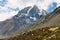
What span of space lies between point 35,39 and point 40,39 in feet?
5.90

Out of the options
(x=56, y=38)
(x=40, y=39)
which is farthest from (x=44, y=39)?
(x=56, y=38)

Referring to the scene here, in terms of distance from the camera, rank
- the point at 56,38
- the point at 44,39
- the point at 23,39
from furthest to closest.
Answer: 1. the point at 23,39
2. the point at 44,39
3. the point at 56,38

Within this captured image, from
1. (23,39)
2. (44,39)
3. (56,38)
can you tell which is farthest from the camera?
(23,39)

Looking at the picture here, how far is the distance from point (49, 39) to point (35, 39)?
589 cm

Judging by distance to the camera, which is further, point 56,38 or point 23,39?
point 23,39

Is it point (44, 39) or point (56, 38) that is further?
point (44, 39)

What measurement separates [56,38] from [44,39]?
20.8 ft

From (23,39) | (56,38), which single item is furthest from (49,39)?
(23,39)

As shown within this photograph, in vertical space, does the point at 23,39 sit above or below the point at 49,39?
above

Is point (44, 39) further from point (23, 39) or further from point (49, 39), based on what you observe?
point (23, 39)

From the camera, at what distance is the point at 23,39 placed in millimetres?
81688

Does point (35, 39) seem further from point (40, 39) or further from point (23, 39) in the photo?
point (23, 39)

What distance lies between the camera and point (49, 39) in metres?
72.4

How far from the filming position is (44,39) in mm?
75312
